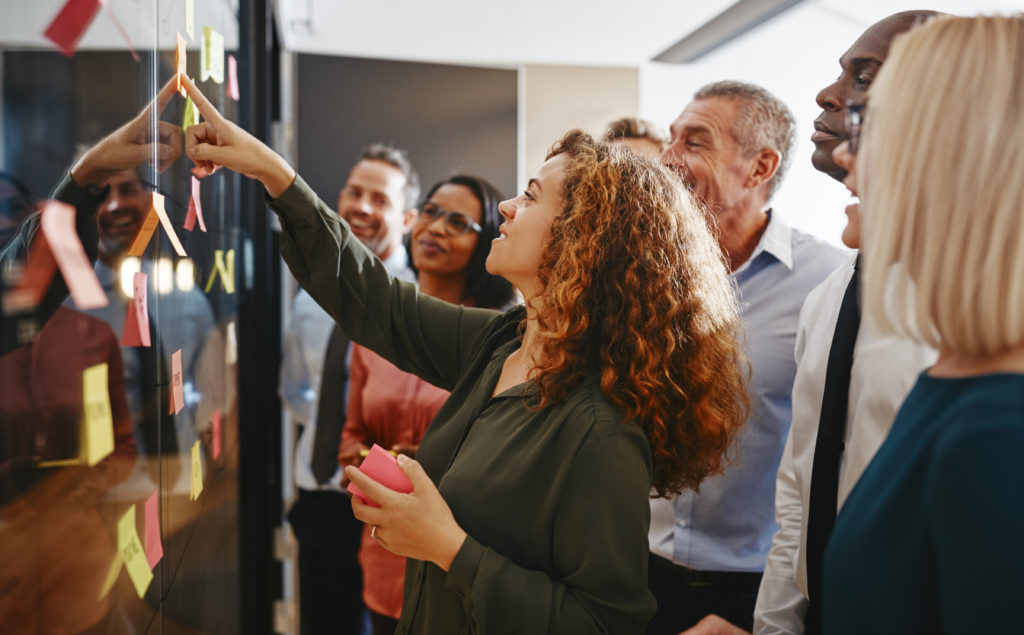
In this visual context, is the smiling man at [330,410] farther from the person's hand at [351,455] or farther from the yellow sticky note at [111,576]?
the yellow sticky note at [111,576]

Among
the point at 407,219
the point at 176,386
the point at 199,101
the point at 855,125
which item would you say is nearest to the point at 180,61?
the point at 199,101

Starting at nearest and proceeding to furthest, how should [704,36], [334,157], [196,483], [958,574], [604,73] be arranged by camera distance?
[958,574]
[196,483]
[704,36]
[334,157]
[604,73]

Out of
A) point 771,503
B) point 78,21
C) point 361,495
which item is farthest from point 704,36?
point 78,21

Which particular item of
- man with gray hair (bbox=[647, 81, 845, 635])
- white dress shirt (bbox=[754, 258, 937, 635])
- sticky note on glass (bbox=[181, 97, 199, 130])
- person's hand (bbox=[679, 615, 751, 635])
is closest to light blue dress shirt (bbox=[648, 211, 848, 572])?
man with gray hair (bbox=[647, 81, 845, 635])

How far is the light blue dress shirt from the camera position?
5.37ft

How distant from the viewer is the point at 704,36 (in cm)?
288

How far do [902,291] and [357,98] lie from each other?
326 cm

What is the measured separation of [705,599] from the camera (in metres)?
1.65

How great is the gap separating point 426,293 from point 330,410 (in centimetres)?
54

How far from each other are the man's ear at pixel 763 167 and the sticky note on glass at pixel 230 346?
133 cm

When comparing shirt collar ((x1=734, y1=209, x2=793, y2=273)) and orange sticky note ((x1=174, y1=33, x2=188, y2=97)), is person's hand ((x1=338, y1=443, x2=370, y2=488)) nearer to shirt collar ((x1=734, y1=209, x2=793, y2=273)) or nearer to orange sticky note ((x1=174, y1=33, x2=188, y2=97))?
shirt collar ((x1=734, y1=209, x2=793, y2=273))

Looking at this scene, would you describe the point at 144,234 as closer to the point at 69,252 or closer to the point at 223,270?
the point at 69,252

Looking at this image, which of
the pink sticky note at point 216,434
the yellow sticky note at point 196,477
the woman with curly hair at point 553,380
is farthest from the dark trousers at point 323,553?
the woman with curly hair at point 553,380

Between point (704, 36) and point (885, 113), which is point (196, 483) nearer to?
point (885, 113)
